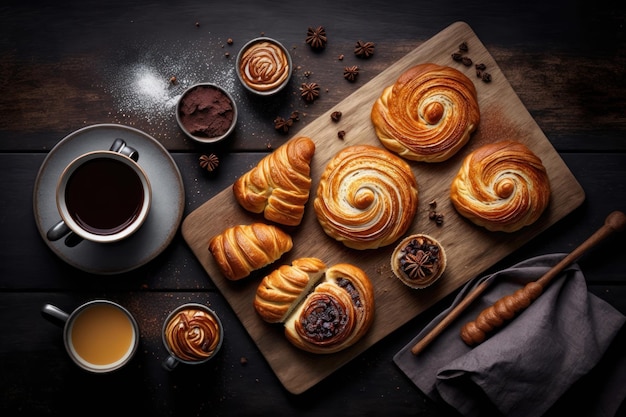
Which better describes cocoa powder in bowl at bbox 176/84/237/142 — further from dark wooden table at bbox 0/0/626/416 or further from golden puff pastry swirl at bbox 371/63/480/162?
golden puff pastry swirl at bbox 371/63/480/162

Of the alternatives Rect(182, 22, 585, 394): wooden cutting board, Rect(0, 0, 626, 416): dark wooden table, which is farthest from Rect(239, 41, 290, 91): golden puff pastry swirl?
Rect(182, 22, 585, 394): wooden cutting board

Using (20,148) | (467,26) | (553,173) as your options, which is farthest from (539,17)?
(20,148)

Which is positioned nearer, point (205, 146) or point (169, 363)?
point (169, 363)

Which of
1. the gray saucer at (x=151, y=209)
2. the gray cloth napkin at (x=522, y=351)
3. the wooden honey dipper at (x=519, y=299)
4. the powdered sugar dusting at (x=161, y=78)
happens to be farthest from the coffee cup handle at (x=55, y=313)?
the wooden honey dipper at (x=519, y=299)

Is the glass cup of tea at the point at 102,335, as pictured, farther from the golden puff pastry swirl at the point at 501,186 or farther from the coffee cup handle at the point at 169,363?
the golden puff pastry swirl at the point at 501,186

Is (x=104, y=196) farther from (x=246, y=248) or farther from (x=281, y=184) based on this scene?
(x=281, y=184)

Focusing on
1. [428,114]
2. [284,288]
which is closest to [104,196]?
[284,288]

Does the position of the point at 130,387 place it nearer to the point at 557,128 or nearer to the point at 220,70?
the point at 220,70
